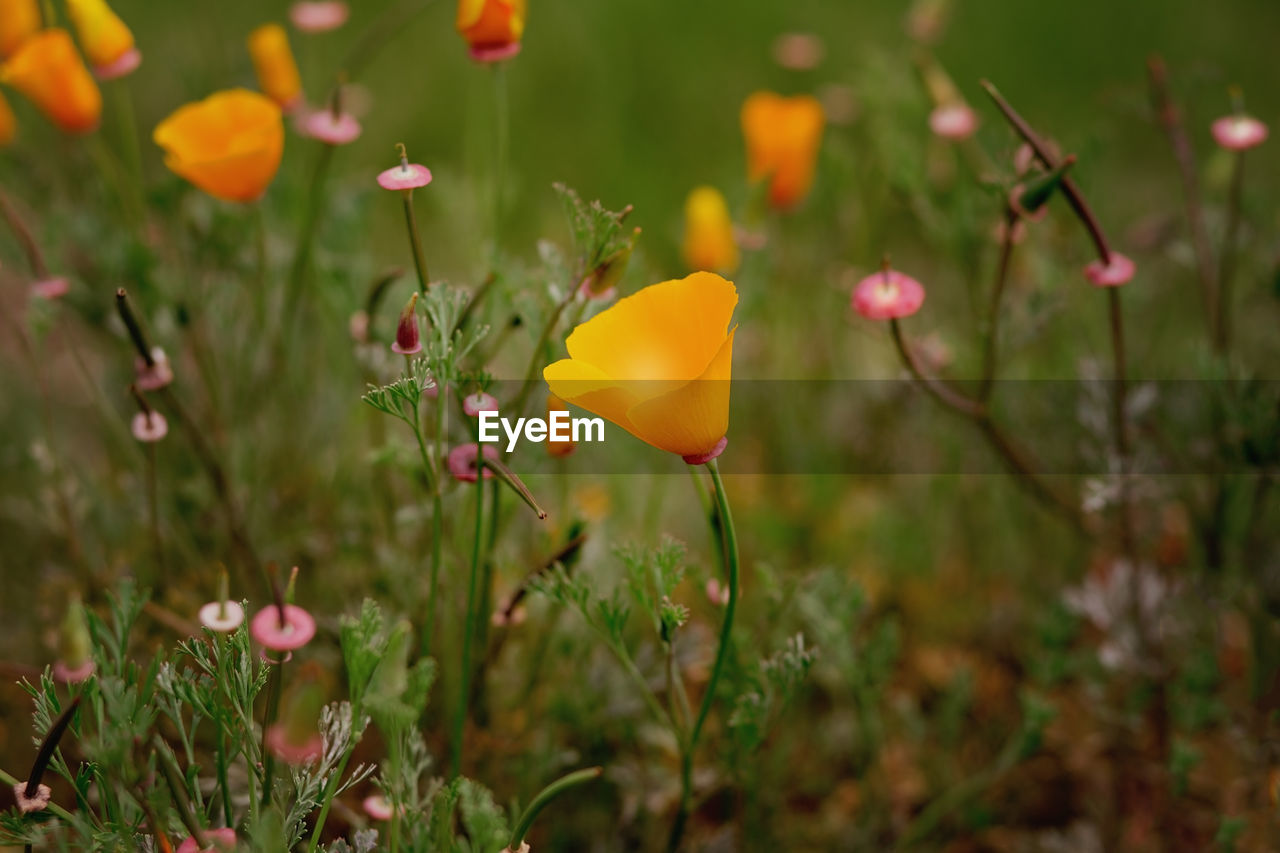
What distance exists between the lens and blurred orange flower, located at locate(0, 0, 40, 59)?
90cm

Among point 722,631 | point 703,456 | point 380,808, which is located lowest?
point 380,808

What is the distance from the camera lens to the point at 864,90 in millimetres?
1129

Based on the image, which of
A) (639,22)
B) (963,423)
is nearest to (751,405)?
(963,423)

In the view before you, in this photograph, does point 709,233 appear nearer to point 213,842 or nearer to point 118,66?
point 118,66

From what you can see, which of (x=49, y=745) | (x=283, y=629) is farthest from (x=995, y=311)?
(x=49, y=745)

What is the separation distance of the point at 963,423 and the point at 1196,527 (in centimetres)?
33

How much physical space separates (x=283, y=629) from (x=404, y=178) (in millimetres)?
249

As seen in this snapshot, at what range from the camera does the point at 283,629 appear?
0.51 metres

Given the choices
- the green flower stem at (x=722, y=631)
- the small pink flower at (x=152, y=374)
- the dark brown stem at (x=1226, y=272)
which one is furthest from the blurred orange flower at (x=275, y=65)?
the dark brown stem at (x=1226, y=272)

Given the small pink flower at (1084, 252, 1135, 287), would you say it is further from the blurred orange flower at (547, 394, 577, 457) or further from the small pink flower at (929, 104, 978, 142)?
the blurred orange flower at (547, 394, 577, 457)

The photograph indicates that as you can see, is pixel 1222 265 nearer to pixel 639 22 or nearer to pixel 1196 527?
pixel 1196 527

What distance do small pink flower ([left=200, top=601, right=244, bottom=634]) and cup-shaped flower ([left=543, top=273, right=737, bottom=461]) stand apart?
208 millimetres

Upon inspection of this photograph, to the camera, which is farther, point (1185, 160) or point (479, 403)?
point (1185, 160)

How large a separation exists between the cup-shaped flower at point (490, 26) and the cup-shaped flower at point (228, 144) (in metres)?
0.17
